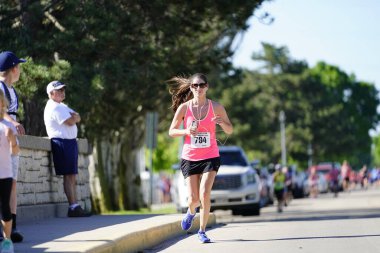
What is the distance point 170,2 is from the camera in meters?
23.5

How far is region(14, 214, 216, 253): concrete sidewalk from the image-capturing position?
9.96 m

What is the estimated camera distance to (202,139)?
491 inches

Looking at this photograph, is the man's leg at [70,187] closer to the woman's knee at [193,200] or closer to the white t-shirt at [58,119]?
the white t-shirt at [58,119]

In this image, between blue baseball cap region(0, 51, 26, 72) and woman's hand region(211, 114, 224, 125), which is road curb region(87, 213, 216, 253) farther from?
blue baseball cap region(0, 51, 26, 72)

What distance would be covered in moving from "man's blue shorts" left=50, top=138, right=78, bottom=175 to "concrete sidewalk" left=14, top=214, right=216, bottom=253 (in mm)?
754

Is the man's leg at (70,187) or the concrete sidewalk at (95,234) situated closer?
the concrete sidewalk at (95,234)

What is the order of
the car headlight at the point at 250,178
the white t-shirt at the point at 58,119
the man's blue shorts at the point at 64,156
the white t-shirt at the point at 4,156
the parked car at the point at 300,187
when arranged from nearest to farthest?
the white t-shirt at the point at 4,156 < the white t-shirt at the point at 58,119 < the man's blue shorts at the point at 64,156 < the car headlight at the point at 250,178 < the parked car at the point at 300,187

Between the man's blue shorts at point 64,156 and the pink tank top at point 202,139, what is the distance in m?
3.23

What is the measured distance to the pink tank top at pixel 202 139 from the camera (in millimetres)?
12453

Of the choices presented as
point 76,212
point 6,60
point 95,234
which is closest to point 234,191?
point 76,212

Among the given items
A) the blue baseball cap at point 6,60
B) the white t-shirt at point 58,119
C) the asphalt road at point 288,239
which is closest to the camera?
the blue baseball cap at point 6,60

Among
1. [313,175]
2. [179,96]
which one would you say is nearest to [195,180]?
[179,96]

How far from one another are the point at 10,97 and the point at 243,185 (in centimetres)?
1443

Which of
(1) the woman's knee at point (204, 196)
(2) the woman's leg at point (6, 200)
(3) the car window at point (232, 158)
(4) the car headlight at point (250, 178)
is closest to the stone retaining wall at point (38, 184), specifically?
(1) the woman's knee at point (204, 196)
